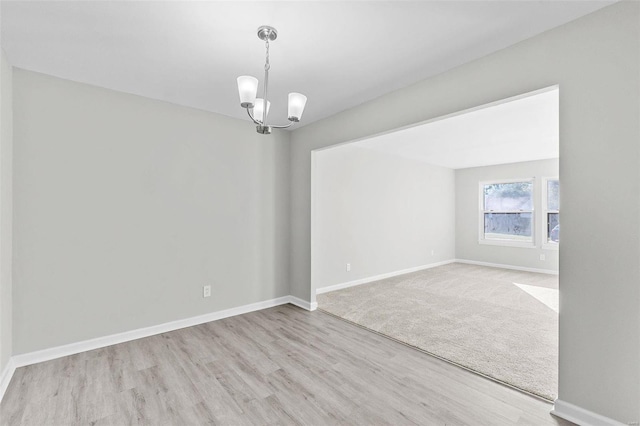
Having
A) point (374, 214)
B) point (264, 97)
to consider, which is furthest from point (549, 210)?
point (264, 97)

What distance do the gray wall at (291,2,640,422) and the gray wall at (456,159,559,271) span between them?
216 inches

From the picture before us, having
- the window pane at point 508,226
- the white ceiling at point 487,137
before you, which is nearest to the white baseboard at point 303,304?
the white ceiling at point 487,137

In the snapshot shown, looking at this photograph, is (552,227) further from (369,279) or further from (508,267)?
(369,279)

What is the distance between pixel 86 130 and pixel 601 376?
→ 14.8 feet

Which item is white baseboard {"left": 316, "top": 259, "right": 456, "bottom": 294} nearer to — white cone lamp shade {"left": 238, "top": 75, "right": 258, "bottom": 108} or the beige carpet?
the beige carpet

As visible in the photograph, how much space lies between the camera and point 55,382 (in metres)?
2.28

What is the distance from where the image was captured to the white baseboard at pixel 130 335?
258cm

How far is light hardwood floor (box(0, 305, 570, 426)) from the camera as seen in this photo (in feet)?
6.22

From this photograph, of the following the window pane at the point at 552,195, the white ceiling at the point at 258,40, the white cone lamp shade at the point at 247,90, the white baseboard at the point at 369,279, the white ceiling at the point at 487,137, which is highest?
the white ceiling at the point at 258,40

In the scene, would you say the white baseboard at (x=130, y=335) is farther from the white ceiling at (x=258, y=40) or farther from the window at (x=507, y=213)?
the window at (x=507, y=213)

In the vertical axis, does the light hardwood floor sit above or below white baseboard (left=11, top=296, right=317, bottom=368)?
below

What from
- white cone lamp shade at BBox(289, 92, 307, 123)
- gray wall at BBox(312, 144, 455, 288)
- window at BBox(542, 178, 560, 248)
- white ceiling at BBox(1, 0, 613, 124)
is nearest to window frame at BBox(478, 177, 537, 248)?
window at BBox(542, 178, 560, 248)

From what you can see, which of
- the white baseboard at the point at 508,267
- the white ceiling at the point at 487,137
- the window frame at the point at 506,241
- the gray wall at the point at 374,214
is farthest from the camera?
the window frame at the point at 506,241

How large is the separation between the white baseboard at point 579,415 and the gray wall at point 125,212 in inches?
127
